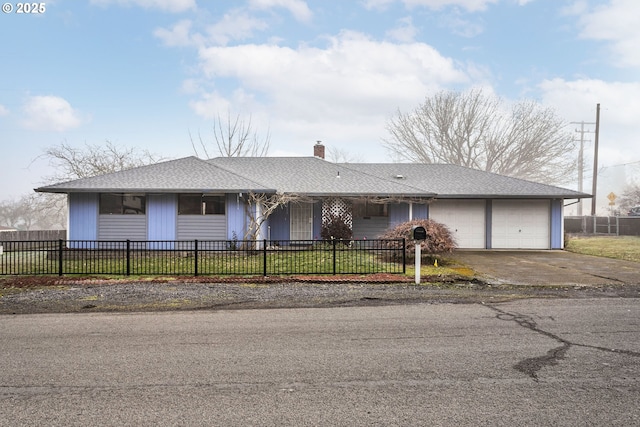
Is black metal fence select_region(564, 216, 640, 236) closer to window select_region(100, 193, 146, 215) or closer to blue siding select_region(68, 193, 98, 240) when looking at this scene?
window select_region(100, 193, 146, 215)

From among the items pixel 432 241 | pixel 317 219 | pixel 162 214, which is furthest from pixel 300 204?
pixel 432 241

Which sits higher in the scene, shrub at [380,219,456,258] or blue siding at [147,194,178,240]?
blue siding at [147,194,178,240]

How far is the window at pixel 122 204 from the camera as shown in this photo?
18.4 meters

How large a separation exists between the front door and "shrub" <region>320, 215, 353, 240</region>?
2.29 feet

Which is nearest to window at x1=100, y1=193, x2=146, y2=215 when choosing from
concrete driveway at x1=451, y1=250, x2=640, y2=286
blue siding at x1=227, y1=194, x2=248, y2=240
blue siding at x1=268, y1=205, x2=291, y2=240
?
blue siding at x1=227, y1=194, x2=248, y2=240

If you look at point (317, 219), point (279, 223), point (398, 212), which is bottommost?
point (279, 223)

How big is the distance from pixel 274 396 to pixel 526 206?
19.7m

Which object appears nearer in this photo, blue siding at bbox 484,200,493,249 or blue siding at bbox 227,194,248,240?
blue siding at bbox 227,194,248,240

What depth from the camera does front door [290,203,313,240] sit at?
20297 mm

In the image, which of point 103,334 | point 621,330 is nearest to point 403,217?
point 621,330

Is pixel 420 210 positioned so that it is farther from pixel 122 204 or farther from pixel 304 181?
pixel 122 204

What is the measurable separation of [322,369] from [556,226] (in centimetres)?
1932

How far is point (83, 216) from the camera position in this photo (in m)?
18.2

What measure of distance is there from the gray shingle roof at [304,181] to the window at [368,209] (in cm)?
85
